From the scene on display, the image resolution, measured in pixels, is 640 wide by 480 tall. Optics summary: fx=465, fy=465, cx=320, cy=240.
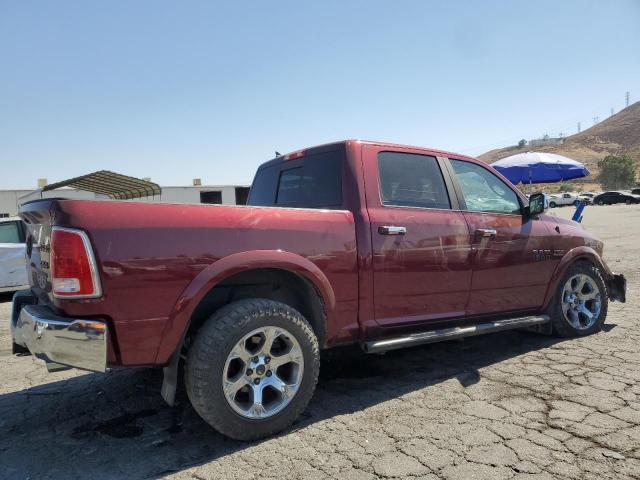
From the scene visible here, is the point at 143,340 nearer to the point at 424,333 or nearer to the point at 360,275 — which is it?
the point at 360,275

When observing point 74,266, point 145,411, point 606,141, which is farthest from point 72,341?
point 606,141

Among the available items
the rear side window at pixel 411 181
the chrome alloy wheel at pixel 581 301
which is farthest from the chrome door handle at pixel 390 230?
the chrome alloy wheel at pixel 581 301

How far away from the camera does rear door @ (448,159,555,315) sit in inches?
155

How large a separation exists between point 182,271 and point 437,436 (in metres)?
1.79

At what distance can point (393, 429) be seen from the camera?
→ 2.90 meters

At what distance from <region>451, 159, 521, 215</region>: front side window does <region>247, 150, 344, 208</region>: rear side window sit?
122 cm

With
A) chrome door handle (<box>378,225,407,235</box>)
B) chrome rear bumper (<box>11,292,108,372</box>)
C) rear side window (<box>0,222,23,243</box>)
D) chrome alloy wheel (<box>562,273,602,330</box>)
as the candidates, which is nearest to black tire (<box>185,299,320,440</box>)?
chrome rear bumper (<box>11,292,108,372</box>)

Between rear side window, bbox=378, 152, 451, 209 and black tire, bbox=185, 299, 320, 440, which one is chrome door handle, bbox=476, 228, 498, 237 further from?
black tire, bbox=185, 299, 320, 440

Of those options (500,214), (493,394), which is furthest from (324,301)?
(500,214)

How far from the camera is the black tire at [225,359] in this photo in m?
2.57

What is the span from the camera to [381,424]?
9.77 ft

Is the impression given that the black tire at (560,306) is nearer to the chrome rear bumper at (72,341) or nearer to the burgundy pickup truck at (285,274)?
the burgundy pickup truck at (285,274)

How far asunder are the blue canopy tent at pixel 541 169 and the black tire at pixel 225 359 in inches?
351

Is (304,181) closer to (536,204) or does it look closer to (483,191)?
(483,191)
